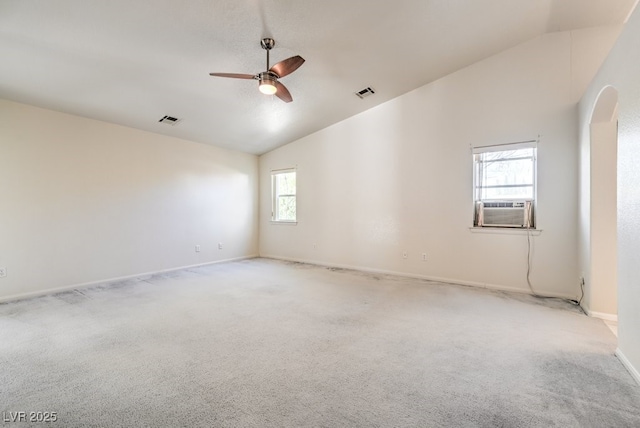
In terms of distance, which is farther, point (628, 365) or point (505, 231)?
point (505, 231)

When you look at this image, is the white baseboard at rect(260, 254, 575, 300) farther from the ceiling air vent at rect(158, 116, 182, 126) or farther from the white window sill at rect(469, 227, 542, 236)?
the ceiling air vent at rect(158, 116, 182, 126)

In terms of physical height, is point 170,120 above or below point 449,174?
above

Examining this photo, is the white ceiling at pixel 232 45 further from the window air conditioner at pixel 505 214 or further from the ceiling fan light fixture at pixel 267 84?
the window air conditioner at pixel 505 214

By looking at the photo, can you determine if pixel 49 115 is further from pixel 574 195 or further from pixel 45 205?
pixel 574 195

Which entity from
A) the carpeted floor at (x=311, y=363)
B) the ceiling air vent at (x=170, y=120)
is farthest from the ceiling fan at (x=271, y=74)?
the carpeted floor at (x=311, y=363)

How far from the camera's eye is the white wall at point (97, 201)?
383 centimetres

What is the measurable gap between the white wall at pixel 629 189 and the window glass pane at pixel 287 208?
5.42 m

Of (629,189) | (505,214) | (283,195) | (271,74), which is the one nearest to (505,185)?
(505,214)

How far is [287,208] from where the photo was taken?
→ 6.94m

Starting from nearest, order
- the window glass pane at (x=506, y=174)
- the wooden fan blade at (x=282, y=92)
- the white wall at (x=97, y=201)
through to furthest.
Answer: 1. the wooden fan blade at (x=282, y=92)
2. the white wall at (x=97, y=201)
3. the window glass pane at (x=506, y=174)

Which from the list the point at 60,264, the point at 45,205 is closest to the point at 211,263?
the point at 60,264

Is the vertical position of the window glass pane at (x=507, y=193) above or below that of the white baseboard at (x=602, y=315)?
above

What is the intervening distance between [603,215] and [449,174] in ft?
6.26

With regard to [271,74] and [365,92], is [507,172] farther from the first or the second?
[271,74]
